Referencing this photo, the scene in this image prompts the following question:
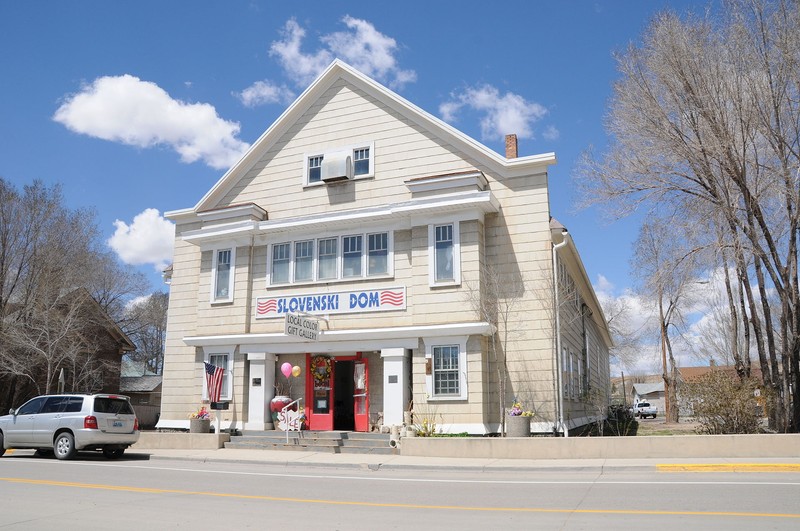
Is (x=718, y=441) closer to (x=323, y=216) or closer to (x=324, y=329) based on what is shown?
(x=324, y=329)

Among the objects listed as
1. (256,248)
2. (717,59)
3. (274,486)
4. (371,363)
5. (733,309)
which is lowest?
(274,486)

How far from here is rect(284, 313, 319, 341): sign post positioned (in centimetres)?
1821

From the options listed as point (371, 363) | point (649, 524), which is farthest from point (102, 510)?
point (371, 363)

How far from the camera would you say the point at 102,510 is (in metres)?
9.35

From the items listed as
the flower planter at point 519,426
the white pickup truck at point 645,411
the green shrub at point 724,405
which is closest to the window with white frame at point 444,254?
the flower planter at point 519,426

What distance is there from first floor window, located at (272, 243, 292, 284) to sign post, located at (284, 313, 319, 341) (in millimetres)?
2185

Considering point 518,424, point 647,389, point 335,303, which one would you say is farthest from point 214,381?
point 647,389

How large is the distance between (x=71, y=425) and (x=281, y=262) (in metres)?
7.78

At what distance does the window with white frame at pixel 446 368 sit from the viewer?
59.5 feet

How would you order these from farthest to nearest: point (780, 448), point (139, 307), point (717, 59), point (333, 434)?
point (139, 307)
point (333, 434)
point (717, 59)
point (780, 448)

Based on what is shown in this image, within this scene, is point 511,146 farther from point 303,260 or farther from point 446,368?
point 303,260

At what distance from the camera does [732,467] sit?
12.6m

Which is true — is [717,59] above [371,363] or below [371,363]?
above

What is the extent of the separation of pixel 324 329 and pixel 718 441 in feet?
36.7
